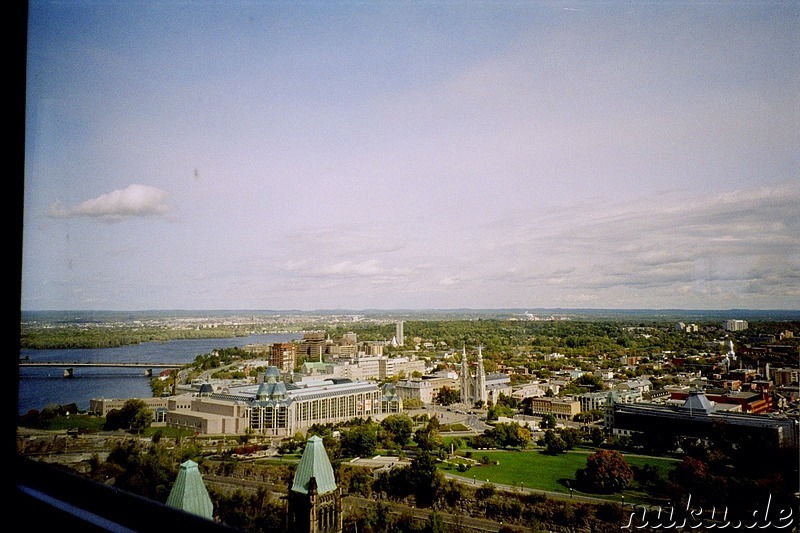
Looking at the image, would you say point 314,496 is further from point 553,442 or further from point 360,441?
point 553,442

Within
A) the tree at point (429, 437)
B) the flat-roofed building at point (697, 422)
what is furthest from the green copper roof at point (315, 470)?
the flat-roofed building at point (697, 422)

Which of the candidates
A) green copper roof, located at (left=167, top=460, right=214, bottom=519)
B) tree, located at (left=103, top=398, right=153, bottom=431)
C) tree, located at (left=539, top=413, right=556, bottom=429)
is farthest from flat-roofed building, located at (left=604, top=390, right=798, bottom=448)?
tree, located at (left=103, top=398, right=153, bottom=431)

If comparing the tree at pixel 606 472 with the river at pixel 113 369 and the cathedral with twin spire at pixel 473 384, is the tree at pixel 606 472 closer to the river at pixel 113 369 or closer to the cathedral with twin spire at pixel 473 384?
the cathedral with twin spire at pixel 473 384

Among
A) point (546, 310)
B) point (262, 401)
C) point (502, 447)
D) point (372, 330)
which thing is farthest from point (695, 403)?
point (262, 401)

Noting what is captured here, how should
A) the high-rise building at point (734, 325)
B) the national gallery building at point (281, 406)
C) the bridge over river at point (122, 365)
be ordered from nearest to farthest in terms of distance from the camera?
the high-rise building at point (734, 325) < the national gallery building at point (281, 406) < the bridge over river at point (122, 365)

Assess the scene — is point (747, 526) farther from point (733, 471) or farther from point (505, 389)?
point (505, 389)

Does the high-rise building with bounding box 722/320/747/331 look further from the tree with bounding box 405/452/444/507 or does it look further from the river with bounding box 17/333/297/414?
the river with bounding box 17/333/297/414
